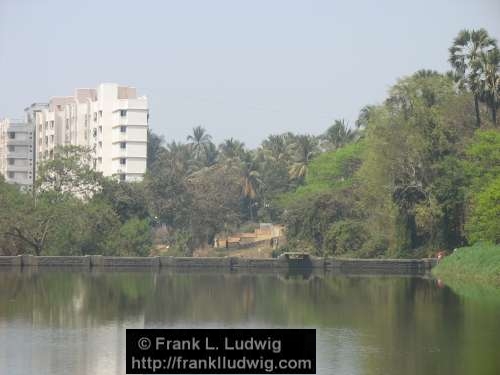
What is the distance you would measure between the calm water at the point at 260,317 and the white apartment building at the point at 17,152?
2588 inches

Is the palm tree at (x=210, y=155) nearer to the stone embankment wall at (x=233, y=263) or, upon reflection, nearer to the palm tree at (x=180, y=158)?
the palm tree at (x=180, y=158)

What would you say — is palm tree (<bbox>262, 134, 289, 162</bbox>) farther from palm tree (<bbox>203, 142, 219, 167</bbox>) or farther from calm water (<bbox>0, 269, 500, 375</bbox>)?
calm water (<bbox>0, 269, 500, 375</bbox>)

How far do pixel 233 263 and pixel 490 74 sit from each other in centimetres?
1851

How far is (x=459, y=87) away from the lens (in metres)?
66.4

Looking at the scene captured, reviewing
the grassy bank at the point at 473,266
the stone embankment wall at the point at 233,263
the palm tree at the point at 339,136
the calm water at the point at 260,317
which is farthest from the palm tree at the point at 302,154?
the calm water at the point at 260,317

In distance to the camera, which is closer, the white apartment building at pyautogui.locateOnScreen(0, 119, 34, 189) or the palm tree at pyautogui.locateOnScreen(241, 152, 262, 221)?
the palm tree at pyautogui.locateOnScreen(241, 152, 262, 221)

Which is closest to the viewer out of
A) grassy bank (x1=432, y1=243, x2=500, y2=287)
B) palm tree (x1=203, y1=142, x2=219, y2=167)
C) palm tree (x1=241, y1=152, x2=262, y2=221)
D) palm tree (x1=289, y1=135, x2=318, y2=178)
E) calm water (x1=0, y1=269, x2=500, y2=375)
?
calm water (x1=0, y1=269, x2=500, y2=375)

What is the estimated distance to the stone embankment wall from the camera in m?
63.7

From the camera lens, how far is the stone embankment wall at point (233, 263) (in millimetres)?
63688

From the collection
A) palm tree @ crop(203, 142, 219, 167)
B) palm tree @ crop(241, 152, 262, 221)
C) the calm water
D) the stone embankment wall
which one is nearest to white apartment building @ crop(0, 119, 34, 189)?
palm tree @ crop(203, 142, 219, 167)

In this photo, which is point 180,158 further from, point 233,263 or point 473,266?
A: point 473,266

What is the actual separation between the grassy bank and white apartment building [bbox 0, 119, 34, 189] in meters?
69.6

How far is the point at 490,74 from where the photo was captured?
63.1m

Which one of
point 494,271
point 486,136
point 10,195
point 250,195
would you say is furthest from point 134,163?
point 494,271
